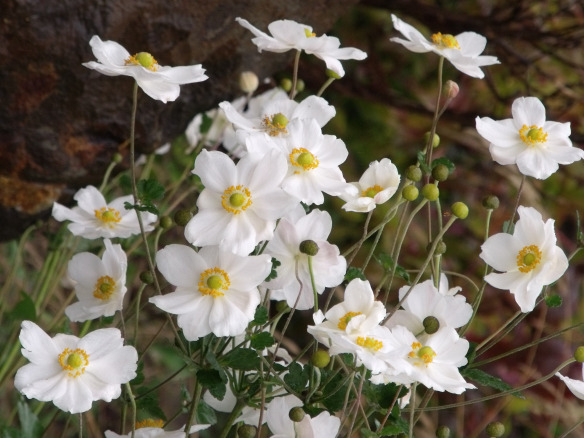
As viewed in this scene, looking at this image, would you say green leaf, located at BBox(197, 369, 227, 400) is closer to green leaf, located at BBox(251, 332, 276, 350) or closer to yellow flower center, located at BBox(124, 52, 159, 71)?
green leaf, located at BBox(251, 332, 276, 350)

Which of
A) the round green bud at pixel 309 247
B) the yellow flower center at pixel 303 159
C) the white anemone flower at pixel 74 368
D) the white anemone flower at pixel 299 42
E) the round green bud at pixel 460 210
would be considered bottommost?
the white anemone flower at pixel 74 368

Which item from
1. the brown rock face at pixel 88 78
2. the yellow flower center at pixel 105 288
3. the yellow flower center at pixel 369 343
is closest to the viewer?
the yellow flower center at pixel 369 343

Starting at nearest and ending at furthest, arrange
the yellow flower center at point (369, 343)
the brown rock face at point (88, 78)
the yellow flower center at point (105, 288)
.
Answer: the yellow flower center at point (369, 343) → the yellow flower center at point (105, 288) → the brown rock face at point (88, 78)

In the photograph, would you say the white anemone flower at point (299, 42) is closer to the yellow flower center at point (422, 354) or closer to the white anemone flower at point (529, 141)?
the white anemone flower at point (529, 141)

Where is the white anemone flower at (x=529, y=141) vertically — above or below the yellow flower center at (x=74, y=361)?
above

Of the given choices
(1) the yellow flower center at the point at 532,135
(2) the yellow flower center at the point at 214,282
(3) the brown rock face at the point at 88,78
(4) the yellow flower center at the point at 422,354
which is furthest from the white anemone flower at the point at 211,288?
(3) the brown rock face at the point at 88,78

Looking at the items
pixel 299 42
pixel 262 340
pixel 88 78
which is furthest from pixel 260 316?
pixel 88 78

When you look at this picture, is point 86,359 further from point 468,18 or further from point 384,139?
point 384,139

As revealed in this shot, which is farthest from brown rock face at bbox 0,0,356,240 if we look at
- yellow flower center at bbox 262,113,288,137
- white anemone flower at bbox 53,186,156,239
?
yellow flower center at bbox 262,113,288,137
